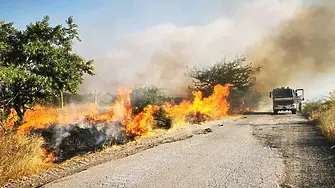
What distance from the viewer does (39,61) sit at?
38.9 feet

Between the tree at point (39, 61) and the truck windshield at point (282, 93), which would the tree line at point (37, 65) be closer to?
Answer: the tree at point (39, 61)

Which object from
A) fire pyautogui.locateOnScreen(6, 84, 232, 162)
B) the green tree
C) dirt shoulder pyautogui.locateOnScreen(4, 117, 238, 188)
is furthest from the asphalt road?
the green tree

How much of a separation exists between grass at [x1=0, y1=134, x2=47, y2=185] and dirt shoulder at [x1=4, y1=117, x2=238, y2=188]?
12.5 inches

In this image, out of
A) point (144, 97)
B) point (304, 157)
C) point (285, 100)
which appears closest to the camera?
point (304, 157)

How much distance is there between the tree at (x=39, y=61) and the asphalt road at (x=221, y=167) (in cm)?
430

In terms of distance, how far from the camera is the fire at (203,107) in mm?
20169

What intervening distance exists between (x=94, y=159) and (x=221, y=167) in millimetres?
4136

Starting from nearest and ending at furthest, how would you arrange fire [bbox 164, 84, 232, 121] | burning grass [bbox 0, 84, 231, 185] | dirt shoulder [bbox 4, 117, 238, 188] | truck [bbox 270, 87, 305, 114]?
dirt shoulder [bbox 4, 117, 238, 188] → burning grass [bbox 0, 84, 231, 185] → fire [bbox 164, 84, 232, 121] → truck [bbox 270, 87, 305, 114]

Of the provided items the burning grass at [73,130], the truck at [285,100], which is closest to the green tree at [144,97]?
the burning grass at [73,130]

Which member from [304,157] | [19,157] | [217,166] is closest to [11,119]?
[19,157]

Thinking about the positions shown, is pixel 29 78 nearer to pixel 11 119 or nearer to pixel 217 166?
pixel 11 119

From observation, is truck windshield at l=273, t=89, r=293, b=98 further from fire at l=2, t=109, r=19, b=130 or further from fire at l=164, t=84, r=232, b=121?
fire at l=2, t=109, r=19, b=130

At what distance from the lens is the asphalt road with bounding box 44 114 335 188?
7.03 meters

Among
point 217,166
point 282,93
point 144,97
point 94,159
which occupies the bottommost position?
point 94,159
